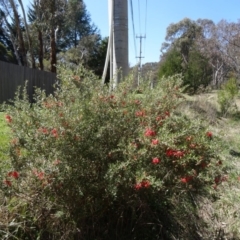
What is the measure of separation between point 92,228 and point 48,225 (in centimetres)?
38

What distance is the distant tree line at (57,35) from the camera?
83.0 feet

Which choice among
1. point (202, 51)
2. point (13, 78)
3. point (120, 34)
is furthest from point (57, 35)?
point (120, 34)

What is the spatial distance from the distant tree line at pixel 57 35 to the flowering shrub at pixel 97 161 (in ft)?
72.7

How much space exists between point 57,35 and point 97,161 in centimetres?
3258

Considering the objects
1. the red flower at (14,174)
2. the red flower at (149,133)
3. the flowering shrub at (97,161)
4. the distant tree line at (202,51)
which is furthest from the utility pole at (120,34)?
the distant tree line at (202,51)

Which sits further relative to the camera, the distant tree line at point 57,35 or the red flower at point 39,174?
the distant tree line at point 57,35

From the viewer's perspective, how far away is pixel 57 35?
3359cm

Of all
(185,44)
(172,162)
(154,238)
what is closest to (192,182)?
(172,162)

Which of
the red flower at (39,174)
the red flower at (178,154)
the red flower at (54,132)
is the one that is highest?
the red flower at (54,132)

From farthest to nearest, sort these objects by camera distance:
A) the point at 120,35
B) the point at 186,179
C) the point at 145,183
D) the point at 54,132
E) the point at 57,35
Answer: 1. the point at 57,35
2. the point at 120,35
3. the point at 186,179
4. the point at 54,132
5. the point at 145,183

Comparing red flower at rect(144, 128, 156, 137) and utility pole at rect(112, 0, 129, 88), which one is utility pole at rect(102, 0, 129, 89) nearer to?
utility pole at rect(112, 0, 129, 88)

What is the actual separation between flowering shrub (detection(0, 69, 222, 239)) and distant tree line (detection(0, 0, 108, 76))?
72.7 ft

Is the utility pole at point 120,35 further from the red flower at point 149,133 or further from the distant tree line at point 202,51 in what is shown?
the distant tree line at point 202,51

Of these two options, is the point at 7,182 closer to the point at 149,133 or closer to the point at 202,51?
the point at 149,133
